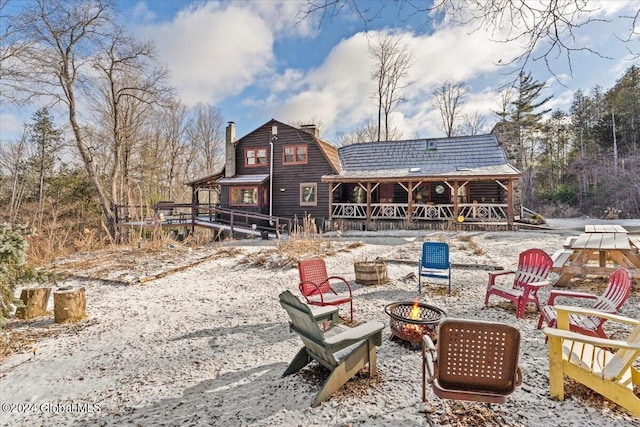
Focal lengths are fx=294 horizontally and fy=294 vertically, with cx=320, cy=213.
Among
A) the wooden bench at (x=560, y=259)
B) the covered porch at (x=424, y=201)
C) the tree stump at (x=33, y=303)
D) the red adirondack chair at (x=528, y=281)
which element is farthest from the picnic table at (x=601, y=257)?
the covered porch at (x=424, y=201)

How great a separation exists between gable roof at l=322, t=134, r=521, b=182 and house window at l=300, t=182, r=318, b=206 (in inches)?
57.0

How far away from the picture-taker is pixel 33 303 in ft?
15.6

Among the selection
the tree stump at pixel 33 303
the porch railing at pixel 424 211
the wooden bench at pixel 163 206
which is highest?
the wooden bench at pixel 163 206

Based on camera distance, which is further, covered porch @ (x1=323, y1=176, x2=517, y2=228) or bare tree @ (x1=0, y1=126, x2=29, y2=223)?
bare tree @ (x1=0, y1=126, x2=29, y2=223)

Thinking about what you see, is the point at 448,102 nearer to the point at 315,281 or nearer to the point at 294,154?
the point at 294,154

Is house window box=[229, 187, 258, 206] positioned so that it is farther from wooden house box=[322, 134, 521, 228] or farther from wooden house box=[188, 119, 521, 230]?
wooden house box=[322, 134, 521, 228]

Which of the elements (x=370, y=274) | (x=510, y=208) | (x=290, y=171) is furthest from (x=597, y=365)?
(x=290, y=171)

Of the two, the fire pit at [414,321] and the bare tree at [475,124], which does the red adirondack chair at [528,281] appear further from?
the bare tree at [475,124]

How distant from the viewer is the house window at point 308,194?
17.7m

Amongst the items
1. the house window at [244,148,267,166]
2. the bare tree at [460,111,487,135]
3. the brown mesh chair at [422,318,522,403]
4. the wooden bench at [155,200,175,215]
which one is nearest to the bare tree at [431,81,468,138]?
the bare tree at [460,111,487,135]

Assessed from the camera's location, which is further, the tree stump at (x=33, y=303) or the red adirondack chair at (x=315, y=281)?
the tree stump at (x=33, y=303)

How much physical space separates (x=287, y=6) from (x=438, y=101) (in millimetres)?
31463

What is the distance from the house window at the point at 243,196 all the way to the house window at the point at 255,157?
6.04ft

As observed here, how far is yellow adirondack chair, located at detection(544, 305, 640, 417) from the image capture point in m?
2.13
